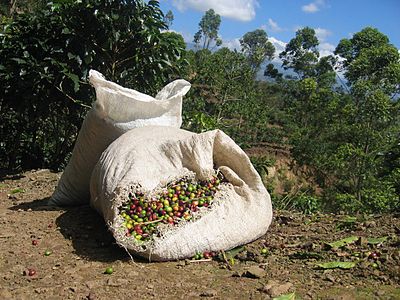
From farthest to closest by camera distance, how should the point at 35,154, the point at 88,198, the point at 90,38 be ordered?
the point at 35,154
the point at 90,38
the point at 88,198

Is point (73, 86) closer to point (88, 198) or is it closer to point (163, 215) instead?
point (88, 198)

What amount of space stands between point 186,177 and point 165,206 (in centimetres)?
28

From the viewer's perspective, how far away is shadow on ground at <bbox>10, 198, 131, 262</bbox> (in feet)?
9.90

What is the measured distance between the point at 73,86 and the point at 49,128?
1.44 meters

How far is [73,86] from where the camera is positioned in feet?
18.9

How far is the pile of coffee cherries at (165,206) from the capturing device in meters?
2.88

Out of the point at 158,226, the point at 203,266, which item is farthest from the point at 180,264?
the point at 158,226

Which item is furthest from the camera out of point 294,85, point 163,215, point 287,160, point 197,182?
point 294,85

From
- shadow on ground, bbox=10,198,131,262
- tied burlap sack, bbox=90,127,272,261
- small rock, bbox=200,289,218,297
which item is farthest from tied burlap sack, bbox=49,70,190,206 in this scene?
small rock, bbox=200,289,218,297

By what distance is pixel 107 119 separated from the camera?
3.94m

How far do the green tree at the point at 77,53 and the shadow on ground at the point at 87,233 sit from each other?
179cm

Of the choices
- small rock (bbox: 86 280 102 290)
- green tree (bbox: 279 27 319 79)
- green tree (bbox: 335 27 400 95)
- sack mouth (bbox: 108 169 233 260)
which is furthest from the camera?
green tree (bbox: 279 27 319 79)

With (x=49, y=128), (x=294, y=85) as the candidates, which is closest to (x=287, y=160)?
(x=294, y=85)

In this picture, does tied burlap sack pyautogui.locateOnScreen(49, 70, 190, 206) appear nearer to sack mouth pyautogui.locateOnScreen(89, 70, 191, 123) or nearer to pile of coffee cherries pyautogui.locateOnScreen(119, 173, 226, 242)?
sack mouth pyautogui.locateOnScreen(89, 70, 191, 123)
